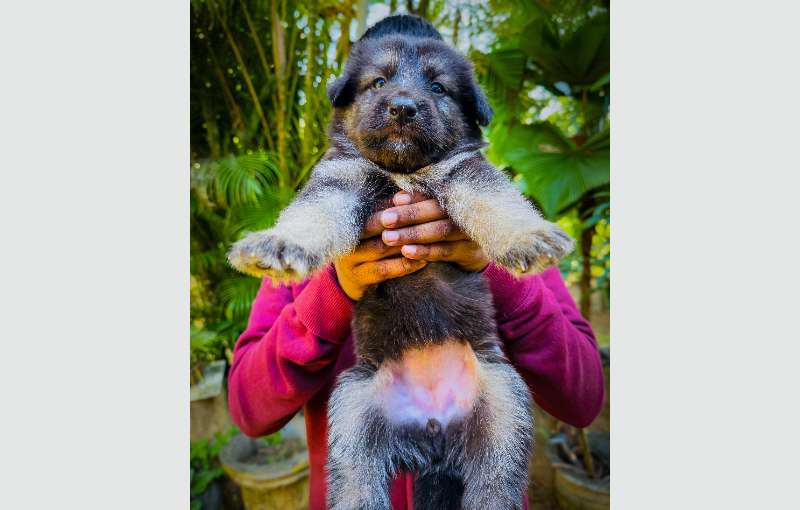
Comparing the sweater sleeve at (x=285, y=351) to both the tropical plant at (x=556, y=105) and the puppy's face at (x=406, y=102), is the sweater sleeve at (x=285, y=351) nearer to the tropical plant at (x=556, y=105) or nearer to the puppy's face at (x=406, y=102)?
the puppy's face at (x=406, y=102)

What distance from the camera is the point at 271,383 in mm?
1680

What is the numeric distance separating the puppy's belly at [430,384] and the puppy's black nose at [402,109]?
24.4 inches

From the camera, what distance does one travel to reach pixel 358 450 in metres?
1.38

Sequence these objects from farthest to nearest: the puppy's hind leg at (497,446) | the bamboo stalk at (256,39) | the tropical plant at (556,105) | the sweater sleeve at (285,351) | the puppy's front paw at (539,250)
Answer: the bamboo stalk at (256,39), the tropical plant at (556,105), the sweater sleeve at (285,351), the puppy's hind leg at (497,446), the puppy's front paw at (539,250)

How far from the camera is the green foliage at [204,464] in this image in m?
1.96

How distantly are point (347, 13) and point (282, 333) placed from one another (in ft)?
3.80

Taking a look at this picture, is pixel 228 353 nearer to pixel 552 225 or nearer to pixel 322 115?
pixel 322 115

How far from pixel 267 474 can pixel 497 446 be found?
1.11 metres

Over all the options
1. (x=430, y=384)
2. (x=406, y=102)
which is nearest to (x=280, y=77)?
(x=406, y=102)

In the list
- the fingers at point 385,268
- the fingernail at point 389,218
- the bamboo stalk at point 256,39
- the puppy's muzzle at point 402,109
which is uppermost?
the bamboo stalk at point 256,39

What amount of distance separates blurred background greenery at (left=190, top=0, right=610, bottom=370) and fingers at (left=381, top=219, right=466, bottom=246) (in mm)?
526

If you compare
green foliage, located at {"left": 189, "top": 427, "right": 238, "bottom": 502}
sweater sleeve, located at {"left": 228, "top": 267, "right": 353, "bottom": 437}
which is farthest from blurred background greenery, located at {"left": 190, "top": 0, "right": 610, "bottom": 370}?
green foliage, located at {"left": 189, "top": 427, "right": 238, "bottom": 502}

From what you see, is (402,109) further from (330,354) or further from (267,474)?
(267,474)

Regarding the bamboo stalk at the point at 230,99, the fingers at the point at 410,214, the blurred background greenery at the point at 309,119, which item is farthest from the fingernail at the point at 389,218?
the bamboo stalk at the point at 230,99
